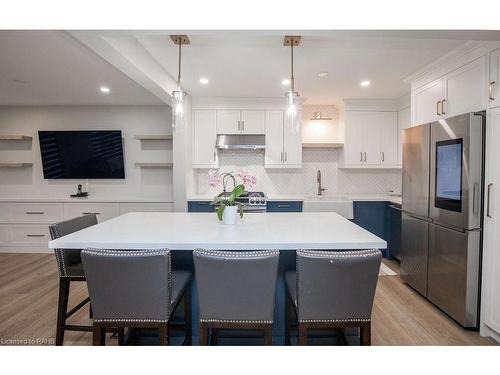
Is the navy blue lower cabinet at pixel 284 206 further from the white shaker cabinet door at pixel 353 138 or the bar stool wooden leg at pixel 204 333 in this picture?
the bar stool wooden leg at pixel 204 333

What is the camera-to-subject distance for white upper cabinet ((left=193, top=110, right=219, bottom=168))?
4082 mm

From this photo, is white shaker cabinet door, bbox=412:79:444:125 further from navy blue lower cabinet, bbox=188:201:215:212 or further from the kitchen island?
navy blue lower cabinet, bbox=188:201:215:212

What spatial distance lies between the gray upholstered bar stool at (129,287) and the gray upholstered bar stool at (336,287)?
0.69 metres

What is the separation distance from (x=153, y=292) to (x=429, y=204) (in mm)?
2502

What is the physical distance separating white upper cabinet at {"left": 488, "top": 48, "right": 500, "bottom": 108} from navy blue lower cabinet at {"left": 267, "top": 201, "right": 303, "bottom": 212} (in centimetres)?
238

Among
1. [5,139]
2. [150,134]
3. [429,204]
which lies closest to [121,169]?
[150,134]

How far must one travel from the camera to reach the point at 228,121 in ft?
13.4

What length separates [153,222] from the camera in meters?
2.11

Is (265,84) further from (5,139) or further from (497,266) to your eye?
(5,139)

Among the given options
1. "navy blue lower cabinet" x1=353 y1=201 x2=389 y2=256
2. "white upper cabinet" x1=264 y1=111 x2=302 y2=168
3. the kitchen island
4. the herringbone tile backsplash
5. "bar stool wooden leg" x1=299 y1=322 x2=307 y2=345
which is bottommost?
"bar stool wooden leg" x1=299 y1=322 x2=307 y2=345

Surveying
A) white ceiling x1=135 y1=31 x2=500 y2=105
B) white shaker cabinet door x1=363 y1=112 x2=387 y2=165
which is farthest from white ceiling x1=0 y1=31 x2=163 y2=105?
white shaker cabinet door x1=363 y1=112 x2=387 y2=165

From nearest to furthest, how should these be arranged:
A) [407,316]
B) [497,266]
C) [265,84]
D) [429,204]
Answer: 1. [497,266]
2. [407,316]
3. [429,204]
4. [265,84]

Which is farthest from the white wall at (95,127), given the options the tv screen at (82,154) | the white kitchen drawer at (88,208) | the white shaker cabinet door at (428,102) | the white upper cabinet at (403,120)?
the white upper cabinet at (403,120)
